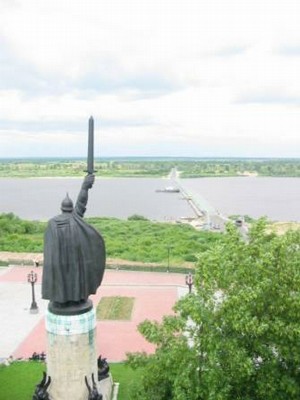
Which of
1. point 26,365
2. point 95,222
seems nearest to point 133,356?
point 26,365

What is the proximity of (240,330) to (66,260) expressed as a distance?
3349 mm

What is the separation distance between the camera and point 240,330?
25.4ft

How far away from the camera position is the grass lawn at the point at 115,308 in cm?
1906

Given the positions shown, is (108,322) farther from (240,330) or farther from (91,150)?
(240,330)

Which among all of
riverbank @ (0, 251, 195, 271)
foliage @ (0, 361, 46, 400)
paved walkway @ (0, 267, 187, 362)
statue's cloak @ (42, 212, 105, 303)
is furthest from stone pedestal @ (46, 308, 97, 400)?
riverbank @ (0, 251, 195, 271)

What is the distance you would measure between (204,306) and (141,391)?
2.03 m

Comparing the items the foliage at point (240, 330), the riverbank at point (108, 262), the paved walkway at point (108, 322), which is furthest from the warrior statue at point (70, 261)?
the riverbank at point (108, 262)

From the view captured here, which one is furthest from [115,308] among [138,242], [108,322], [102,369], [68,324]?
[138,242]

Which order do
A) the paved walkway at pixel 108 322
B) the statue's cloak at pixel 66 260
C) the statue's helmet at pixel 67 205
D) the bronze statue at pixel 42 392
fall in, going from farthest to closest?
1. the paved walkway at pixel 108 322
2. the bronze statue at pixel 42 392
3. the statue's helmet at pixel 67 205
4. the statue's cloak at pixel 66 260

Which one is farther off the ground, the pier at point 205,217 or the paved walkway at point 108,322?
the paved walkway at point 108,322

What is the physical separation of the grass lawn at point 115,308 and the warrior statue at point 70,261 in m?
10.4

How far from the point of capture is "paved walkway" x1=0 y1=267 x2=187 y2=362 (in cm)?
1605

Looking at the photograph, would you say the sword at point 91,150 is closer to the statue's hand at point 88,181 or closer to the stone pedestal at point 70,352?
the statue's hand at point 88,181

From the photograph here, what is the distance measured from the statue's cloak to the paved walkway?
18.9 ft
